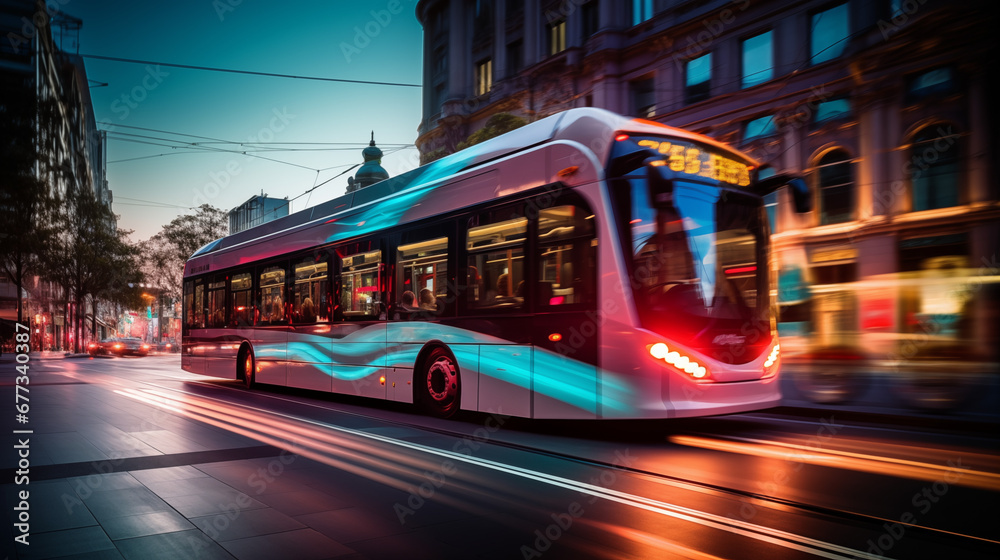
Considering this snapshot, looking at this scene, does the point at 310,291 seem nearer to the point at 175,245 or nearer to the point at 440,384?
the point at 440,384

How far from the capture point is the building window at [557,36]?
3297 cm

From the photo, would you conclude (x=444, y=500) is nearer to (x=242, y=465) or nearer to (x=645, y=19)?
(x=242, y=465)

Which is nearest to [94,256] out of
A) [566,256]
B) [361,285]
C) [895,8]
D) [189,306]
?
[189,306]

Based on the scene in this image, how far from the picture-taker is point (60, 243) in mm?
44406

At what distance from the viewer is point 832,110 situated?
22734 millimetres

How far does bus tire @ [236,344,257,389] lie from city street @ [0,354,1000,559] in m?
5.76

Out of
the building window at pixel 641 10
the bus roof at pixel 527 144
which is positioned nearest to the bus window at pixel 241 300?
the bus roof at pixel 527 144

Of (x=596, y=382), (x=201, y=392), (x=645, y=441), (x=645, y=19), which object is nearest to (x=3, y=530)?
(x=596, y=382)

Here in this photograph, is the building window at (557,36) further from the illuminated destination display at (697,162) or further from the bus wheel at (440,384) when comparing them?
the illuminated destination display at (697,162)

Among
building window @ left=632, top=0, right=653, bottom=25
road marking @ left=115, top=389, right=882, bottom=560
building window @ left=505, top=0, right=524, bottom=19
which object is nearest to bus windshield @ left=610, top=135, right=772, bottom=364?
road marking @ left=115, top=389, right=882, bottom=560

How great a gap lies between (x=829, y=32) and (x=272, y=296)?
60.1ft

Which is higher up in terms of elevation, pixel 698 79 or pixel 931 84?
pixel 698 79

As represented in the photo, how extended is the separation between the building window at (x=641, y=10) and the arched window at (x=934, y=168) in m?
11.6

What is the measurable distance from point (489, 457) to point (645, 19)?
25611 millimetres
